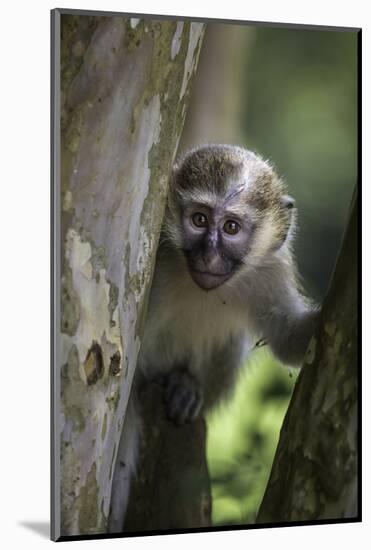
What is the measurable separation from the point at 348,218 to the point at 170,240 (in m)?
0.63

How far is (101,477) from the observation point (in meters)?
2.90

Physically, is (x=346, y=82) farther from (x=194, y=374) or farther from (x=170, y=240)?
(x=194, y=374)

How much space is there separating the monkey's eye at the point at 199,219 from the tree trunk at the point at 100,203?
240 millimetres

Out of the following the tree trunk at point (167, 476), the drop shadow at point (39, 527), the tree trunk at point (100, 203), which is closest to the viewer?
the tree trunk at point (100, 203)

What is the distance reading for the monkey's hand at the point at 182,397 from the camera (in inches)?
134

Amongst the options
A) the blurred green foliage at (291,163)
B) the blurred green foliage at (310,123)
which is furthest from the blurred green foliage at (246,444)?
the blurred green foliage at (310,123)

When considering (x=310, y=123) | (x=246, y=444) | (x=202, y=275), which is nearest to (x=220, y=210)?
(x=202, y=275)

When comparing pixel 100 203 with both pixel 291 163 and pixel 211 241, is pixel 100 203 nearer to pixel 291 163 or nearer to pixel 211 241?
pixel 211 241

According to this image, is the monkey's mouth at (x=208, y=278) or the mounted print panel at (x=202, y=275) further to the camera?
the monkey's mouth at (x=208, y=278)

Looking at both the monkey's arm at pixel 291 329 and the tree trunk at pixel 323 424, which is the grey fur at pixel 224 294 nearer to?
the monkey's arm at pixel 291 329

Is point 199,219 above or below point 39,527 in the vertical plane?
above

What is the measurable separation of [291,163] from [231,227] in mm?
337

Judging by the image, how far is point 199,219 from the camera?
3.09m

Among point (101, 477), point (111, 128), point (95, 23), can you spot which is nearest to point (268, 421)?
point (101, 477)
